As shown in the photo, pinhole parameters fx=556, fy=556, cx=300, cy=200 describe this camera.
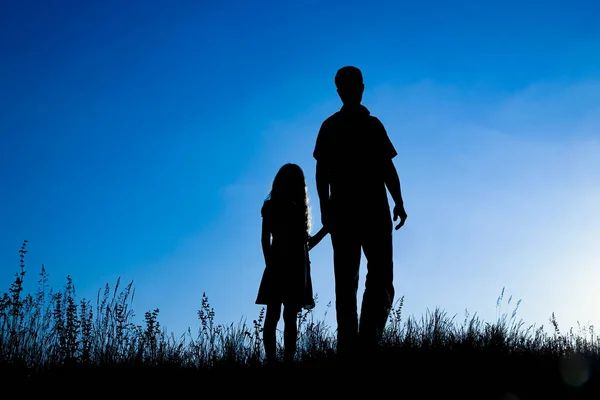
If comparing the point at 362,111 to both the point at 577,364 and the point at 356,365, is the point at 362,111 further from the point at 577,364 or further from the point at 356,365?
the point at 577,364

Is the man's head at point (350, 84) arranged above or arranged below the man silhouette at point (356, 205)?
above

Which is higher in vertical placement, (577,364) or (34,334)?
(34,334)

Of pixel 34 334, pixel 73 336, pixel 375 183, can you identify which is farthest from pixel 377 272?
pixel 34 334

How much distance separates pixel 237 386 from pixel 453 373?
5.92 ft

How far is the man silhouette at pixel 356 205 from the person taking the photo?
4789 millimetres

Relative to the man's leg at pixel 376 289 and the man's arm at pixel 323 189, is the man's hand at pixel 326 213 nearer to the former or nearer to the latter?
the man's arm at pixel 323 189

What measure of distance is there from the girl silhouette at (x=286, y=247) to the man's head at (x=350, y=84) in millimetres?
1349

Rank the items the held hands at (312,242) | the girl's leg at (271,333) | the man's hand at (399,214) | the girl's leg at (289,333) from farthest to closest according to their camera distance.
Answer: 1. the held hands at (312,242)
2. the girl's leg at (271,333)
3. the girl's leg at (289,333)
4. the man's hand at (399,214)

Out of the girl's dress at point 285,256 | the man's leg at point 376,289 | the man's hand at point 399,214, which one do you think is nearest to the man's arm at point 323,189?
the man's leg at point 376,289

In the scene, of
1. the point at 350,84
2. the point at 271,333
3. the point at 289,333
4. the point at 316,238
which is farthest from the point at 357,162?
the point at 271,333

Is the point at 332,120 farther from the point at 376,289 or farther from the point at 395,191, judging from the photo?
the point at 376,289

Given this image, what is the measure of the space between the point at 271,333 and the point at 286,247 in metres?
0.93

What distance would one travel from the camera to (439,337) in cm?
656

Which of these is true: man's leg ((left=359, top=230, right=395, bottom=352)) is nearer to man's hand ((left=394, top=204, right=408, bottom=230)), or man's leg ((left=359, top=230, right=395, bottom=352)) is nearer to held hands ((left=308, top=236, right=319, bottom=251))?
man's hand ((left=394, top=204, right=408, bottom=230))
